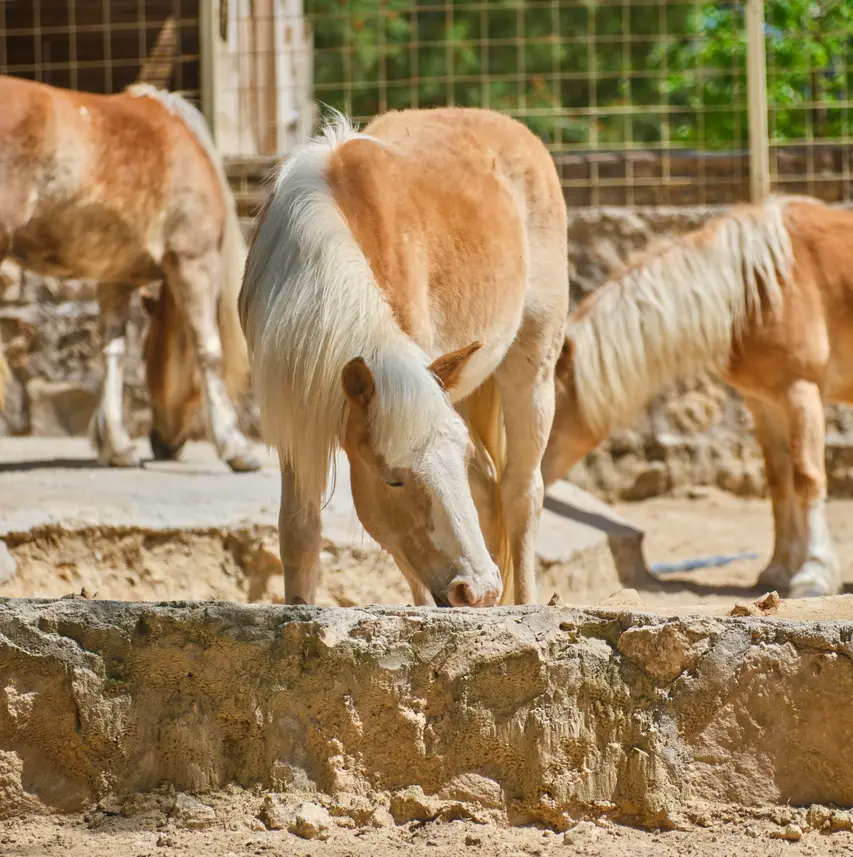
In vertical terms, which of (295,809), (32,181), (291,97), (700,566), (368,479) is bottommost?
(700,566)

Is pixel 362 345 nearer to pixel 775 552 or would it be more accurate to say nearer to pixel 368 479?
pixel 368 479

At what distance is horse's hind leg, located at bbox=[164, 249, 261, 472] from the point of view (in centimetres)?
561

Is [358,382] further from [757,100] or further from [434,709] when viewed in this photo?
[757,100]

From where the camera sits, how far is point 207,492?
16.6ft

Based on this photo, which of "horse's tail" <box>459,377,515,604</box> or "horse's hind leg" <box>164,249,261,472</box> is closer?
"horse's tail" <box>459,377,515,604</box>

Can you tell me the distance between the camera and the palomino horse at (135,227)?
16.6 ft

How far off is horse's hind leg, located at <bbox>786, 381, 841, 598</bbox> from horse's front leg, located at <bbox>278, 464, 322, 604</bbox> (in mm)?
3141

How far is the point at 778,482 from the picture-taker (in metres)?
6.20

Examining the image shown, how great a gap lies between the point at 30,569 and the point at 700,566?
3619 millimetres

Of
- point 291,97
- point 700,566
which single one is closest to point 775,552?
point 700,566

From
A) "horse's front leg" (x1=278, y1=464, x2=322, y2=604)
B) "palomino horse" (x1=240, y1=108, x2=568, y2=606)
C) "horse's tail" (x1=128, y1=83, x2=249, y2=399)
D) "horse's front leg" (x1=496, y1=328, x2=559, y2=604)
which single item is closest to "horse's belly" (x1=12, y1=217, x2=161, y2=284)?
"horse's tail" (x1=128, y1=83, x2=249, y2=399)

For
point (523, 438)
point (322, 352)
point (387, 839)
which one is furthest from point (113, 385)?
point (387, 839)

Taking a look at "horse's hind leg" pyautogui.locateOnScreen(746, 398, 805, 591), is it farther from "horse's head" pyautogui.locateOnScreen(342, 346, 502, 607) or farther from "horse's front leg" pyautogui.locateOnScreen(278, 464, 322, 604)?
"horse's head" pyautogui.locateOnScreen(342, 346, 502, 607)

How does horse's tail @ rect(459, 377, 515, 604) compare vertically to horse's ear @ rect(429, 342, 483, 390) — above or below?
below
